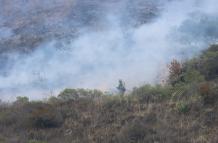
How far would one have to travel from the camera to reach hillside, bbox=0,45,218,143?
1012cm

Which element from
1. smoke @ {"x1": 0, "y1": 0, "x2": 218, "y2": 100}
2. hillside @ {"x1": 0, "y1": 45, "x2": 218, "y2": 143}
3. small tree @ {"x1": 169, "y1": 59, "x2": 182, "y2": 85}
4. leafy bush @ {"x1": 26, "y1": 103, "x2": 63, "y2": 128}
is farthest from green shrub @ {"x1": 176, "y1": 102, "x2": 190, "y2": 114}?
smoke @ {"x1": 0, "y1": 0, "x2": 218, "y2": 100}

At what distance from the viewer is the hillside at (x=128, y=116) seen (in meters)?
A: 10.1

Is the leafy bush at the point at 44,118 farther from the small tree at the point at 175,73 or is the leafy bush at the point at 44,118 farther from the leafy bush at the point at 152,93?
the small tree at the point at 175,73

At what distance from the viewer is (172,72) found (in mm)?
15656

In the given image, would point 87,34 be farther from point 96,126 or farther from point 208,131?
point 208,131

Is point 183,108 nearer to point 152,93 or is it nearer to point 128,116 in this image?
point 128,116

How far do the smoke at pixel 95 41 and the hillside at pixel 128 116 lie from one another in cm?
569

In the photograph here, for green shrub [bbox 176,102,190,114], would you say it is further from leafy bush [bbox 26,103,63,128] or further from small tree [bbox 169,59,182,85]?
small tree [bbox 169,59,182,85]

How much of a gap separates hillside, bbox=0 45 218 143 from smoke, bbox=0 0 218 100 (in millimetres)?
5693

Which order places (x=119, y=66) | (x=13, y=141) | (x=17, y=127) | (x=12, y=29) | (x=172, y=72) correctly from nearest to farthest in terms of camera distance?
(x=13, y=141) → (x=17, y=127) → (x=172, y=72) → (x=119, y=66) → (x=12, y=29)

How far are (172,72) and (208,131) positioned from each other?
19.1 feet

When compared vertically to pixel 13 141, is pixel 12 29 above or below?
above

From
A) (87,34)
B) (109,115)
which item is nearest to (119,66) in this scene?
(87,34)

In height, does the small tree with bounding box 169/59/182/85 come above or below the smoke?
below
